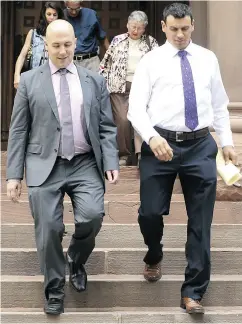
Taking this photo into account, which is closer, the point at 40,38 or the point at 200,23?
the point at 40,38

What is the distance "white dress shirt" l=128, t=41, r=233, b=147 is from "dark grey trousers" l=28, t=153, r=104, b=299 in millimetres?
514

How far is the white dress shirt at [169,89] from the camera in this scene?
200 inches

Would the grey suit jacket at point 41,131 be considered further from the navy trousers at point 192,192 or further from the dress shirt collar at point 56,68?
the navy trousers at point 192,192

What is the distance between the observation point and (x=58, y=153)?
201 inches

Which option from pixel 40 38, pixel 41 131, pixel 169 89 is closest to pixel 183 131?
pixel 169 89

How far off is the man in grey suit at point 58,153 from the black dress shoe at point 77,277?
16cm

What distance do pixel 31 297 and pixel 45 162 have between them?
1.16 m

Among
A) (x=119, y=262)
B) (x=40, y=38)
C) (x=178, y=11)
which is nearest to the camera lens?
(x=178, y=11)

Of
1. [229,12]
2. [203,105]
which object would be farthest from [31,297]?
[229,12]

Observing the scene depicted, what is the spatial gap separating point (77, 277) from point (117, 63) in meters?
3.40

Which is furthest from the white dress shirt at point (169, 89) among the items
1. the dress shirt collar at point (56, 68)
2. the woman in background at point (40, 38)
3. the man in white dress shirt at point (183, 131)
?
the woman in background at point (40, 38)

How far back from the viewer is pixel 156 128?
5.15 meters

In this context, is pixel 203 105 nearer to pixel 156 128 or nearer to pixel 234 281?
pixel 156 128

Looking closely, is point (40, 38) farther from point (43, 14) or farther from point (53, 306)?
point (53, 306)
